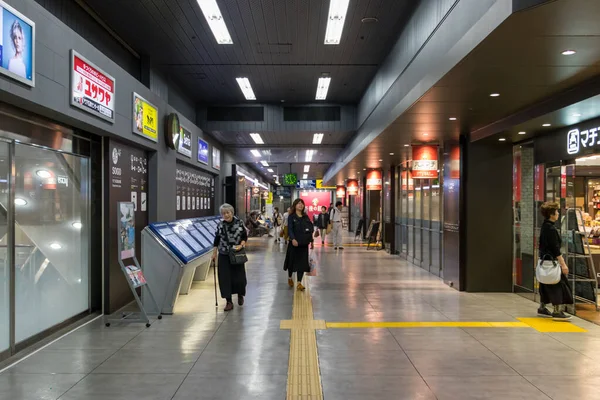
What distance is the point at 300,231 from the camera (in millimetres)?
8344

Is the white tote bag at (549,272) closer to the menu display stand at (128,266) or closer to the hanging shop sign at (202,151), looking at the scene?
the menu display stand at (128,266)

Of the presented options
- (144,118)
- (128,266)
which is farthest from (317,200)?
(128,266)

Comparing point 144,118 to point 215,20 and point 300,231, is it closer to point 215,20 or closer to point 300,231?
point 215,20

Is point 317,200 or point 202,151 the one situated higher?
point 202,151

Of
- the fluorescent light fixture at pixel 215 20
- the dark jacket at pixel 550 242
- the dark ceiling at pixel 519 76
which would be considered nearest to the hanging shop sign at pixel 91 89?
the fluorescent light fixture at pixel 215 20

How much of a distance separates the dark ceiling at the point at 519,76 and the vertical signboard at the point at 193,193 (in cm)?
489

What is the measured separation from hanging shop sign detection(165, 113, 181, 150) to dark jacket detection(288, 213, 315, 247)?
2.76 metres

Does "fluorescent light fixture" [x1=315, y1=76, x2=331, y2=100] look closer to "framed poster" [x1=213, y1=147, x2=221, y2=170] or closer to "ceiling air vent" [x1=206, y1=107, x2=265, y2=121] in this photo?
"ceiling air vent" [x1=206, y1=107, x2=265, y2=121]

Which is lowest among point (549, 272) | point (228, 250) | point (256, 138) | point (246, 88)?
point (549, 272)

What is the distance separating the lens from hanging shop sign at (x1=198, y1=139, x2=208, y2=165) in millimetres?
12205

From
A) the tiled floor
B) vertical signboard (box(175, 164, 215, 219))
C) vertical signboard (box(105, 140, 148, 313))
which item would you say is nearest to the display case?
vertical signboard (box(105, 140, 148, 313))

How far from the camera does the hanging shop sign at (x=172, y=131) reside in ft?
29.9

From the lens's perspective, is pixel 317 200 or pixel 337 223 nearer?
pixel 337 223

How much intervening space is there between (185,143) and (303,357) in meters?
6.85
